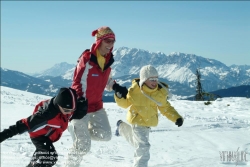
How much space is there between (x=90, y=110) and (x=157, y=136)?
3.26m

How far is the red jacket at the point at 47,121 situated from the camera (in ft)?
11.8

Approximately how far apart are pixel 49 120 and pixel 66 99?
38cm

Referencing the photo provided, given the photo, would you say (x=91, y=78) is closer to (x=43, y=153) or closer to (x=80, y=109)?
(x=80, y=109)

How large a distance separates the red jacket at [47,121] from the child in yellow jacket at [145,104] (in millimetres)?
1133

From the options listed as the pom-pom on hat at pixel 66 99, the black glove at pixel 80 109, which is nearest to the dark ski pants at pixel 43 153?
the black glove at pixel 80 109

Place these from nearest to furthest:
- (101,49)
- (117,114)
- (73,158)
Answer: (73,158), (101,49), (117,114)

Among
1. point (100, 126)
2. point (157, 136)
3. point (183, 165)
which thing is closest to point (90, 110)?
point (100, 126)

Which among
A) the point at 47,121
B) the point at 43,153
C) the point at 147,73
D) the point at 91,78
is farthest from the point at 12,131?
the point at 147,73

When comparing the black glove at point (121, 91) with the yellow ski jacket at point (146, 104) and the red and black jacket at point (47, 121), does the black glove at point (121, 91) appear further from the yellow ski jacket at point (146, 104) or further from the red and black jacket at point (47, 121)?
the red and black jacket at point (47, 121)

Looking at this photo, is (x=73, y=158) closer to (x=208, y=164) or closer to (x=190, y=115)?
(x=208, y=164)

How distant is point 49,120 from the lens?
3.71 meters

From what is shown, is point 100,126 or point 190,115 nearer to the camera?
point 100,126

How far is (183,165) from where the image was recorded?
4781mm

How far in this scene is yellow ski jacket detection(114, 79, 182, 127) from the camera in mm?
4523
